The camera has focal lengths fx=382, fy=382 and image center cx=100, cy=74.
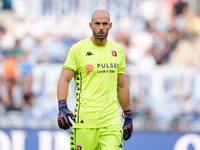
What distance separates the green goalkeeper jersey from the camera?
141 inches

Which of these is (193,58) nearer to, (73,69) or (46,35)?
(46,35)

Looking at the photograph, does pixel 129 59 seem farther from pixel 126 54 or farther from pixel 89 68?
pixel 89 68

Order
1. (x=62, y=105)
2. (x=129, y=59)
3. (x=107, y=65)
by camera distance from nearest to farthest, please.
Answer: (x=62, y=105), (x=107, y=65), (x=129, y=59)

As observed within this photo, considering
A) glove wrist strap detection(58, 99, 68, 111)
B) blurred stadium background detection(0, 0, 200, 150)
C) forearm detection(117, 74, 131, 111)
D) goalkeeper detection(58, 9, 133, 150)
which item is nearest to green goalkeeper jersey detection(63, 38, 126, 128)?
goalkeeper detection(58, 9, 133, 150)

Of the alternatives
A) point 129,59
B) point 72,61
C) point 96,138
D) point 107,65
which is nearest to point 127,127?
point 96,138

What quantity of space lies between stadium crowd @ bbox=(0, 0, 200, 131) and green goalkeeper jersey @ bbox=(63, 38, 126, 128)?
151 inches

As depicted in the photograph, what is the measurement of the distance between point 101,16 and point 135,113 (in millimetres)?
4145

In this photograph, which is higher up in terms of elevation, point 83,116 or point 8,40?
point 8,40

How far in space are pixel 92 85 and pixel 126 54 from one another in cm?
409

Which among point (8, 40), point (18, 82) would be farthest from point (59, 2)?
point (18, 82)

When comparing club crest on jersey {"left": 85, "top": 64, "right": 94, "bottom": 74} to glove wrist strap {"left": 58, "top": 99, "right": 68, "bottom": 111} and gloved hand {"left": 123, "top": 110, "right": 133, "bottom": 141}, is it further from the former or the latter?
gloved hand {"left": 123, "top": 110, "right": 133, "bottom": 141}

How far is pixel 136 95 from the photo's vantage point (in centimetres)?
751

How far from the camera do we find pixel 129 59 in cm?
760

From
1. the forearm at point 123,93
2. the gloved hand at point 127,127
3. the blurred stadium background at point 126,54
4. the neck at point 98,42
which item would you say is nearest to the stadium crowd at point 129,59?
the blurred stadium background at point 126,54
